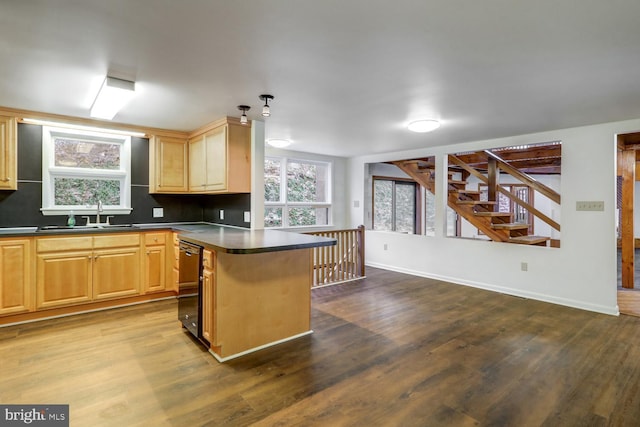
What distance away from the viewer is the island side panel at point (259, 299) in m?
2.58

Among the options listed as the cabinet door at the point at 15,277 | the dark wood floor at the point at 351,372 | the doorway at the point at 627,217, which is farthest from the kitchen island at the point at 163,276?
the doorway at the point at 627,217

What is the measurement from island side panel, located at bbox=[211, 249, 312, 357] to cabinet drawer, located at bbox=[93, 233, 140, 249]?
1914mm

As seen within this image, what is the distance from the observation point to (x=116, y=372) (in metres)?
A: 2.36

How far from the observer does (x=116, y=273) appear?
3750 millimetres

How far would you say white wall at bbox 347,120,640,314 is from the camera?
12.3 feet

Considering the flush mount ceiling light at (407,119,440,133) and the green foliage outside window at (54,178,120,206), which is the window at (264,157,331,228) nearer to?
the green foliage outside window at (54,178,120,206)

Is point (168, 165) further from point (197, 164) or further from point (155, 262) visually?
point (155, 262)

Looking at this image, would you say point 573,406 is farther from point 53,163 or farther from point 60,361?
point 53,163

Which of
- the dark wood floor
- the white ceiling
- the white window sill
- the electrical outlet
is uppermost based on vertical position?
the white ceiling

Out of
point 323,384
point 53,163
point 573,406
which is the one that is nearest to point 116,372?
point 323,384

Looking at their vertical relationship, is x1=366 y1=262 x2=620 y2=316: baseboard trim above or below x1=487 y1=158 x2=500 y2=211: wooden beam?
below

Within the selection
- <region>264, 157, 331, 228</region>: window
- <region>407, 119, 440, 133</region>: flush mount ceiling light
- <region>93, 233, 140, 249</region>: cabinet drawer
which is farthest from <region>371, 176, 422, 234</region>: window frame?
<region>93, 233, 140, 249</region>: cabinet drawer

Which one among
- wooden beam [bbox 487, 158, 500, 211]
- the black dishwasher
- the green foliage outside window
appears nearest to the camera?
the black dishwasher

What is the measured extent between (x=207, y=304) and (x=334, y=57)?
209 centimetres
